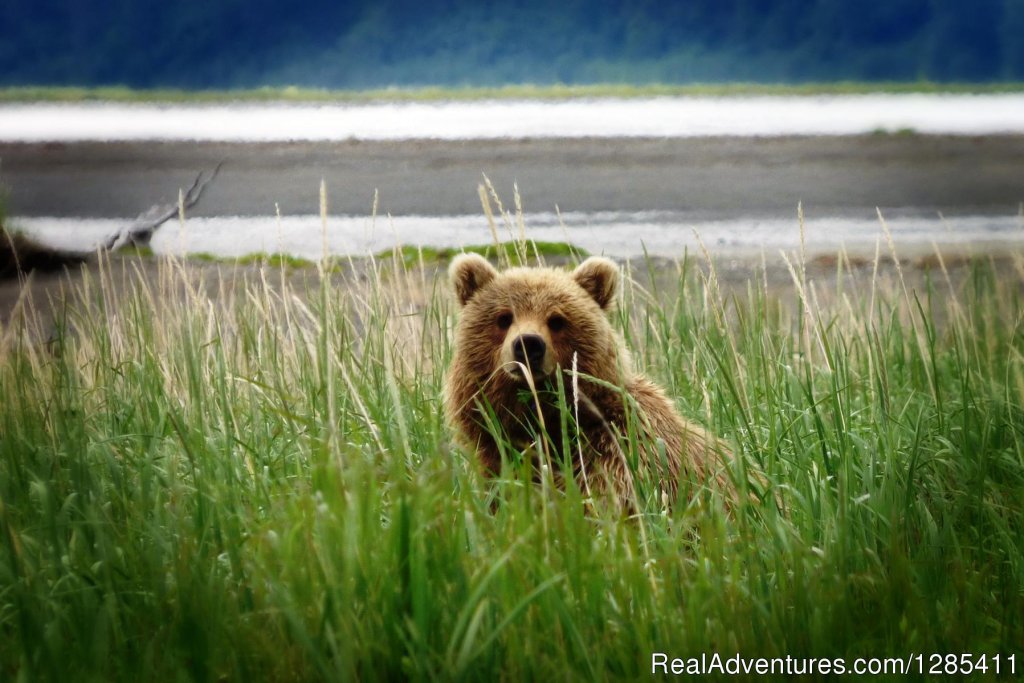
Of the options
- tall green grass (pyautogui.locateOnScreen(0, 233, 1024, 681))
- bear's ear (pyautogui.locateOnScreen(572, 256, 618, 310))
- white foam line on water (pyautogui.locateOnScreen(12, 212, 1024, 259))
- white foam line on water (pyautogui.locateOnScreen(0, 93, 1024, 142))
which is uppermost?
white foam line on water (pyautogui.locateOnScreen(0, 93, 1024, 142))

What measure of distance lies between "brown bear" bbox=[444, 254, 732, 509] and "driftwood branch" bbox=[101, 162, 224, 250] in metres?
0.86

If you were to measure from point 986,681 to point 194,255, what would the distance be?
2519 mm

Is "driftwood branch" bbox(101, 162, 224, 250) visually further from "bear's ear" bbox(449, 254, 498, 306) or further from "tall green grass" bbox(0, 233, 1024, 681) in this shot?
"bear's ear" bbox(449, 254, 498, 306)

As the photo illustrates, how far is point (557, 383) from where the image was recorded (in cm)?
265

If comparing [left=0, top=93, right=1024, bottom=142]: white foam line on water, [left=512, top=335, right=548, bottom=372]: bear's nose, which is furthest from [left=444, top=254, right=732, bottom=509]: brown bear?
[left=0, top=93, right=1024, bottom=142]: white foam line on water

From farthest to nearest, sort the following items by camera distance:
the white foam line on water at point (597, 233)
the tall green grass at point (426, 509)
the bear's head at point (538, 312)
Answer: the white foam line on water at point (597, 233)
the bear's head at point (538, 312)
the tall green grass at point (426, 509)

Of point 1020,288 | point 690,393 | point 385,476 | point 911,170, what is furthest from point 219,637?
point 1020,288

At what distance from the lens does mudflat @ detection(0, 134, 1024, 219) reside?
2.97m

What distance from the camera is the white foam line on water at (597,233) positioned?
122 inches

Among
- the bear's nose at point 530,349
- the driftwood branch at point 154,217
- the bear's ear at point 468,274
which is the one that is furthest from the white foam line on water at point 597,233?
the bear's nose at point 530,349

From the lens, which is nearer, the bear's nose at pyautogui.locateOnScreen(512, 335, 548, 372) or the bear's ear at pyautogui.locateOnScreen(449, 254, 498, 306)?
the bear's nose at pyautogui.locateOnScreen(512, 335, 548, 372)

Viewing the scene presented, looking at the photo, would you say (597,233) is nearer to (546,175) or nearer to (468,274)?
(546,175)

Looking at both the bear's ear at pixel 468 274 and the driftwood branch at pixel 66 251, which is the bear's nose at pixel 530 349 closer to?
the bear's ear at pixel 468 274

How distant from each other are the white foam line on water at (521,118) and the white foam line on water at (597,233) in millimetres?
295
